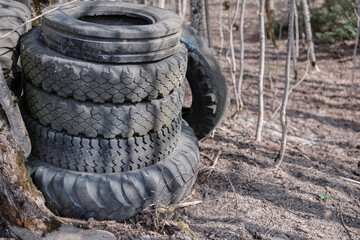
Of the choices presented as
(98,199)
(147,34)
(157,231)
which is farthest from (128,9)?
(157,231)

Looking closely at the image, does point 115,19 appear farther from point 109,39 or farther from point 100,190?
point 100,190

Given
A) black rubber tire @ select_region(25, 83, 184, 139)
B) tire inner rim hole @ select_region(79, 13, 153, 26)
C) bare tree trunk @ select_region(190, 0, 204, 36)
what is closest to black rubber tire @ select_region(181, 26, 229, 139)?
tire inner rim hole @ select_region(79, 13, 153, 26)

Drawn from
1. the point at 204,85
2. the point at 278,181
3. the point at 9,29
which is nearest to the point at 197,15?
the point at 204,85

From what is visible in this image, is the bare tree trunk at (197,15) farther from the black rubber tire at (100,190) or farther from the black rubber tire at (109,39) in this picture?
the black rubber tire at (100,190)

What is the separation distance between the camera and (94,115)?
282 centimetres

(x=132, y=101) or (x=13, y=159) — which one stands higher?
(x=132, y=101)

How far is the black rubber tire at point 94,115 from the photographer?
9.27 feet

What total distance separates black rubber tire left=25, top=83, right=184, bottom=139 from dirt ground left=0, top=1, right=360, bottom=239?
0.65m

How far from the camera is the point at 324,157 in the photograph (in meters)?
4.43

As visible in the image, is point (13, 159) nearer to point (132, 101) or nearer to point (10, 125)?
point (10, 125)

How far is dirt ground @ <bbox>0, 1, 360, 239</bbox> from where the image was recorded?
304 cm

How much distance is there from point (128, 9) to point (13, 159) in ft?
4.99

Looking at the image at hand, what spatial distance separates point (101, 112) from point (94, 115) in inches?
2.0

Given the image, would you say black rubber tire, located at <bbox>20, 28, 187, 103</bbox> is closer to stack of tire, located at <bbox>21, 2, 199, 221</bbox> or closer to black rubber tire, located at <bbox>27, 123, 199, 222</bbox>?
stack of tire, located at <bbox>21, 2, 199, 221</bbox>
